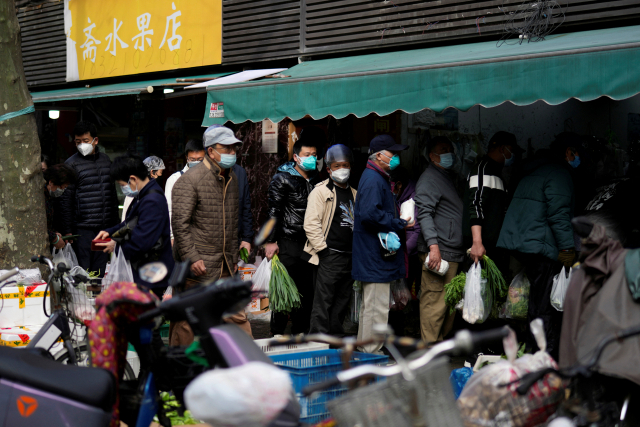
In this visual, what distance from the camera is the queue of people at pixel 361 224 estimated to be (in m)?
5.96

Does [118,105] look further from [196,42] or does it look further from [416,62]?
[416,62]

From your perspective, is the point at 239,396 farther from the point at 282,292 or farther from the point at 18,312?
the point at 282,292

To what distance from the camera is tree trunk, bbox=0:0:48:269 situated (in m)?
6.83

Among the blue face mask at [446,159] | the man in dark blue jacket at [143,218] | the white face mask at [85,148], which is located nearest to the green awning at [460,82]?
the blue face mask at [446,159]

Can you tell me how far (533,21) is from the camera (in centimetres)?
672

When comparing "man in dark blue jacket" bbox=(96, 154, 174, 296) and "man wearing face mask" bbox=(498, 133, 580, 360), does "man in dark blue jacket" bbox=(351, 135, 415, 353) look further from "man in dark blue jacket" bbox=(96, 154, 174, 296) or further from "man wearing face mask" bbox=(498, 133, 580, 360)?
"man in dark blue jacket" bbox=(96, 154, 174, 296)

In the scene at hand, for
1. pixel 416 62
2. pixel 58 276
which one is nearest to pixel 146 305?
pixel 58 276

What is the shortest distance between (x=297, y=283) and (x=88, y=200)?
9.98 ft

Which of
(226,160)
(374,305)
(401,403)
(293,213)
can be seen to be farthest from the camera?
(293,213)

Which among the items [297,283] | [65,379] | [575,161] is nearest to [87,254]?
[297,283]

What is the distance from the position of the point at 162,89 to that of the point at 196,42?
103 centimetres

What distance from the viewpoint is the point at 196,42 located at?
10.3 metres

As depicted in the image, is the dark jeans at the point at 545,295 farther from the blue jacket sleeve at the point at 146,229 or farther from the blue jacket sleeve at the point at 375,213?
the blue jacket sleeve at the point at 146,229

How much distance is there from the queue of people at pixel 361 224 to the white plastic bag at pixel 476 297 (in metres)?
0.21
